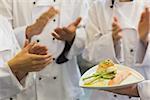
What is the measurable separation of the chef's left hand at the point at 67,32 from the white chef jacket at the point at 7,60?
0.63 feet

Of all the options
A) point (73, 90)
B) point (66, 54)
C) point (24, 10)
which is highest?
point (24, 10)

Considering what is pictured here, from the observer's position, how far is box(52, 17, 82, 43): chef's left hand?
4.94 ft

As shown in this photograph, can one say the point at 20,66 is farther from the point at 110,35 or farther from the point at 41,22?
the point at 110,35

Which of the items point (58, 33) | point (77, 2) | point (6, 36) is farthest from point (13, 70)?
point (77, 2)

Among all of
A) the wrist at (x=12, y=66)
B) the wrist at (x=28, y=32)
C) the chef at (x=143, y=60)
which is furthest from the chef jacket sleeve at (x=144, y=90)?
the wrist at (x=28, y=32)

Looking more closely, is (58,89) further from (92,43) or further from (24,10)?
(24,10)

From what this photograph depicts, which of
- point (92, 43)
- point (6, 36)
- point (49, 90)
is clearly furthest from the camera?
point (49, 90)

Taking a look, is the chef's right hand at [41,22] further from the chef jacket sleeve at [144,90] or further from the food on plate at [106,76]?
the chef jacket sleeve at [144,90]

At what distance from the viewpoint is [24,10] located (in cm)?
163

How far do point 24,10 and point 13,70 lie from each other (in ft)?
1.60

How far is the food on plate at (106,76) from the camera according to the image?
3.93 feet

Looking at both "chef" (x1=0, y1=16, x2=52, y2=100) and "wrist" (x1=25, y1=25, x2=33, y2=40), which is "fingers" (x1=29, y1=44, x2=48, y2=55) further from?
"wrist" (x1=25, y1=25, x2=33, y2=40)

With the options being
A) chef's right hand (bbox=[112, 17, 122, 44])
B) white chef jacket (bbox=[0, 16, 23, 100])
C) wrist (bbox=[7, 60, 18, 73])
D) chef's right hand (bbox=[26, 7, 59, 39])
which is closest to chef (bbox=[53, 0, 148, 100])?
chef's right hand (bbox=[112, 17, 122, 44])

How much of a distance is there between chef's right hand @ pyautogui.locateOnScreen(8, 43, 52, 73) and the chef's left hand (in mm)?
300
